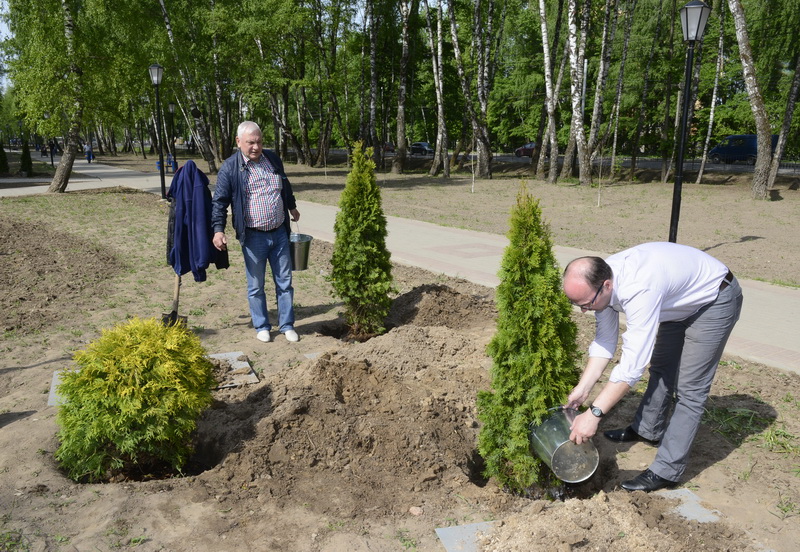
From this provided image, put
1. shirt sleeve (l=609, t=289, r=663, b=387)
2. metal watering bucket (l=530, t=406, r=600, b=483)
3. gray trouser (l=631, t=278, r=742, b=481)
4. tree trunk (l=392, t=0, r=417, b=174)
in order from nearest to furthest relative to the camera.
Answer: shirt sleeve (l=609, t=289, r=663, b=387), metal watering bucket (l=530, t=406, r=600, b=483), gray trouser (l=631, t=278, r=742, b=481), tree trunk (l=392, t=0, r=417, b=174)

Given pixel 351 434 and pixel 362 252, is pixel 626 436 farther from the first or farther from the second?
pixel 362 252

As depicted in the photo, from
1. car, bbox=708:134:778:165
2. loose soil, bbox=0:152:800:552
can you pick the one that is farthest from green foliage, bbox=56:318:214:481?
car, bbox=708:134:778:165

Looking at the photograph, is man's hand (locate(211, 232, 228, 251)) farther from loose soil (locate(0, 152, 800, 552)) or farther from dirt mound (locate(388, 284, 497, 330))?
dirt mound (locate(388, 284, 497, 330))

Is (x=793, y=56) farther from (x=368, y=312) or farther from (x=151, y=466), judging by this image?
(x=151, y=466)

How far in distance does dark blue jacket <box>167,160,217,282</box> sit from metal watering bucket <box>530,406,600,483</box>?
3553 mm

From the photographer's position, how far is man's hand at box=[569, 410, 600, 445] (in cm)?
297

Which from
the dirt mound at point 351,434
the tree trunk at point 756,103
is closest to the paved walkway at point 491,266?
the dirt mound at point 351,434

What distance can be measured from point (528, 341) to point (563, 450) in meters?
0.57

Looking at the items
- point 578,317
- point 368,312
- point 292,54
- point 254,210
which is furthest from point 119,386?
point 292,54

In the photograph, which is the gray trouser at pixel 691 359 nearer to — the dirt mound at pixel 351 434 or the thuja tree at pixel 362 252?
the dirt mound at pixel 351 434

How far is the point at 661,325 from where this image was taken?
3.78 meters

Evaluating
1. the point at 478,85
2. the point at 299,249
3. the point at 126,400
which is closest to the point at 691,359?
the point at 126,400

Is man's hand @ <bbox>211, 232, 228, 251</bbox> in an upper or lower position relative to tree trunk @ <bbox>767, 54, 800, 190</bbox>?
lower

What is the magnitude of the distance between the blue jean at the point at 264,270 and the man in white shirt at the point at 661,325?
3.42 m
